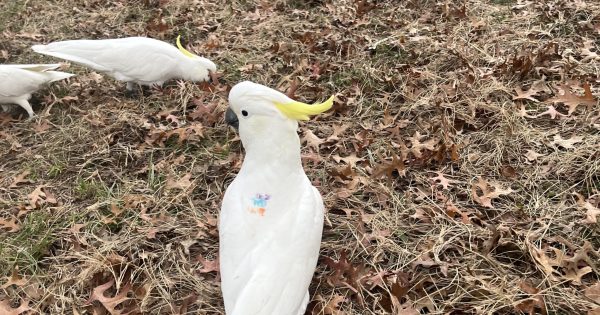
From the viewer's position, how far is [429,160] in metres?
3.40

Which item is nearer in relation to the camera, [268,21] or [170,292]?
[170,292]

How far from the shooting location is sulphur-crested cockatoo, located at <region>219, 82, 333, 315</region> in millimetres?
2053

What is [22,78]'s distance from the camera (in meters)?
4.23

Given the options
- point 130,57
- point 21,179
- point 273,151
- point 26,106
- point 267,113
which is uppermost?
point 267,113

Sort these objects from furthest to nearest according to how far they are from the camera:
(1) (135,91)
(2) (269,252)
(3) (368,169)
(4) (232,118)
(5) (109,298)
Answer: (1) (135,91) < (3) (368,169) < (5) (109,298) < (4) (232,118) < (2) (269,252)

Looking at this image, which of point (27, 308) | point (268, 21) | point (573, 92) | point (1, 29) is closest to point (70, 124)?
point (27, 308)

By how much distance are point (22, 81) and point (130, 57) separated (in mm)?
926

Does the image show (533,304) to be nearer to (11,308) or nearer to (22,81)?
(11,308)

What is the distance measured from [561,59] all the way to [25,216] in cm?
433

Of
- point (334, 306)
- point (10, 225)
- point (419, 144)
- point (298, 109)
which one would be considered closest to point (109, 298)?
point (10, 225)

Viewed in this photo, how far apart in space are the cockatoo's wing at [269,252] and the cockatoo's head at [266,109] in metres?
0.32

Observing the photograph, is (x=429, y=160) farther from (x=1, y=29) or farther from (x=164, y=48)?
(x=1, y=29)

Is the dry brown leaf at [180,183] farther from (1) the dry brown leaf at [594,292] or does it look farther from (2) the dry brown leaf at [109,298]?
(1) the dry brown leaf at [594,292]

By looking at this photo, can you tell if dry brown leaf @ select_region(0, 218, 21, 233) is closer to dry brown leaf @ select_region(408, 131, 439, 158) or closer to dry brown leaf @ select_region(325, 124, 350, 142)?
dry brown leaf @ select_region(325, 124, 350, 142)
